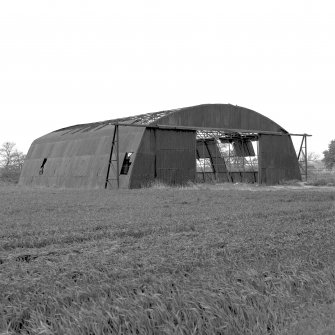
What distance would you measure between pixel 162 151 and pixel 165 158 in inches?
18.9

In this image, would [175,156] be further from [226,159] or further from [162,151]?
[226,159]

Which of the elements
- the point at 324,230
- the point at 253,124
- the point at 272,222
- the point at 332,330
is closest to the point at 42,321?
the point at 332,330

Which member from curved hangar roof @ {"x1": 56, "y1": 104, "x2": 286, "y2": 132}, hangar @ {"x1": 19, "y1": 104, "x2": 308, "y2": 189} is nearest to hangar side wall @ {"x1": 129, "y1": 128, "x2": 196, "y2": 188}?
hangar @ {"x1": 19, "y1": 104, "x2": 308, "y2": 189}

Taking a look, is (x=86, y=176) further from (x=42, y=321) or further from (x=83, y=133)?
(x=42, y=321)

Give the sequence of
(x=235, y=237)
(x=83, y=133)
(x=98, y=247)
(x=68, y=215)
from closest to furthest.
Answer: (x=98, y=247)
(x=235, y=237)
(x=68, y=215)
(x=83, y=133)

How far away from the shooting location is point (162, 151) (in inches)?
1264

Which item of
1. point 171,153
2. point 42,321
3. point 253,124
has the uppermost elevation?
point 253,124

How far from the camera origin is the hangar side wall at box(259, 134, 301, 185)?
3697 centimetres

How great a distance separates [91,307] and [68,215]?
9697mm

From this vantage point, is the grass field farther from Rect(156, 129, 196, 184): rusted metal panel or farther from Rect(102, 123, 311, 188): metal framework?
Rect(102, 123, 311, 188): metal framework

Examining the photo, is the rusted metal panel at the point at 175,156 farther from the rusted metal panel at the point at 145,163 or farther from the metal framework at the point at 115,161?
the metal framework at the point at 115,161

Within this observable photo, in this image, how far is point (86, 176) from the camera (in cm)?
3416

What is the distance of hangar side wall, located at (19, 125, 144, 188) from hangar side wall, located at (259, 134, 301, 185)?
10290mm

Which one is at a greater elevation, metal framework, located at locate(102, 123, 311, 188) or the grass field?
metal framework, located at locate(102, 123, 311, 188)
